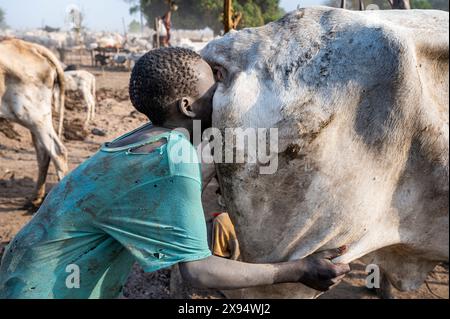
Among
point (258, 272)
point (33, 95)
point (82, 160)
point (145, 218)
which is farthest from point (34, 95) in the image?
point (258, 272)

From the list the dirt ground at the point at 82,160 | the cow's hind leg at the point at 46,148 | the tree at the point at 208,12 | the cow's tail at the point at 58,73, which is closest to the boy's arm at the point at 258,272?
the dirt ground at the point at 82,160

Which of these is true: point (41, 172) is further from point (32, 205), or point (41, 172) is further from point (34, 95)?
point (34, 95)

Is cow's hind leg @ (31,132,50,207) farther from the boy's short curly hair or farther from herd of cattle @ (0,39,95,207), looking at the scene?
the boy's short curly hair

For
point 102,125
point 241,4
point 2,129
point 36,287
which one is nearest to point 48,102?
point 2,129

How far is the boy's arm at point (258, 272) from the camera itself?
4.24 feet

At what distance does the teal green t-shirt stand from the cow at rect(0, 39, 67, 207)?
14.1 feet

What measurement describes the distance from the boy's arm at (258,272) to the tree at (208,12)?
2751 cm

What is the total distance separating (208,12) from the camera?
108 feet

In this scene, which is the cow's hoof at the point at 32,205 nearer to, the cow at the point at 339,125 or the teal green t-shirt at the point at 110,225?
the teal green t-shirt at the point at 110,225

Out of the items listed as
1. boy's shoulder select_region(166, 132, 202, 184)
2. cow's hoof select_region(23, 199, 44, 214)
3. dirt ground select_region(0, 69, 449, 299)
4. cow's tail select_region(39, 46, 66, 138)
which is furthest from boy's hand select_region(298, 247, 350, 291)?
cow's tail select_region(39, 46, 66, 138)

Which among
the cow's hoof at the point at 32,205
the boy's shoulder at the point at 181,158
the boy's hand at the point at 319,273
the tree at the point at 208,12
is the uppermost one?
the tree at the point at 208,12

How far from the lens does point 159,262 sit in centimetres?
132

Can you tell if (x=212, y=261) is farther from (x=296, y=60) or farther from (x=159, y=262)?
(x=296, y=60)
